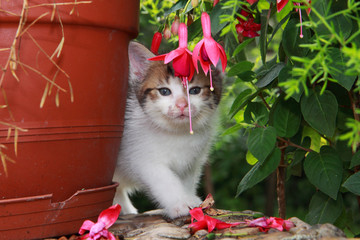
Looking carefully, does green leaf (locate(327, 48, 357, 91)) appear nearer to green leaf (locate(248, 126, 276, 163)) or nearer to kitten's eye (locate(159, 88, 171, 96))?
green leaf (locate(248, 126, 276, 163))

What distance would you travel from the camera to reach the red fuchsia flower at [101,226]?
1.44m

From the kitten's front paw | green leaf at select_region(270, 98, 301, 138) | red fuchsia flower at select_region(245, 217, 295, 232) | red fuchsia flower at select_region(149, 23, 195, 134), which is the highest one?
red fuchsia flower at select_region(149, 23, 195, 134)

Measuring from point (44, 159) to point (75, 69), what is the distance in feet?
0.94

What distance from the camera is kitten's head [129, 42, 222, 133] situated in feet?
6.25

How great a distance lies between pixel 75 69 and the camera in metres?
1.50

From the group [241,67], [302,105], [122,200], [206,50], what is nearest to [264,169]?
[302,105]

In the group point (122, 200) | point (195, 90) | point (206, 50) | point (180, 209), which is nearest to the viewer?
point (206, 50)

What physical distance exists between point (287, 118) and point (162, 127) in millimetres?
557

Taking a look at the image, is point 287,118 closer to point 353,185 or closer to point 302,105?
point 302,105

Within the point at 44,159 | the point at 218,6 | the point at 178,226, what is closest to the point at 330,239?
the point at 178,226

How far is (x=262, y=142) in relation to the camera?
145cm

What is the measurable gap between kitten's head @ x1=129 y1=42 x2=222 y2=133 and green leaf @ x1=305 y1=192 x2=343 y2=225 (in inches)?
22.5

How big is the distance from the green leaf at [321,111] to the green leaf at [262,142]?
12 cm

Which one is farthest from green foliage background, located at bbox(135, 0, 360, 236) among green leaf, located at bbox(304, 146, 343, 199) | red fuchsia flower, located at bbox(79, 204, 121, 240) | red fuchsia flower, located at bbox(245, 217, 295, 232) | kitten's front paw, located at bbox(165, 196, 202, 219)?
red fuchsia flower, located at bbox(79, 204, 121, 240)
